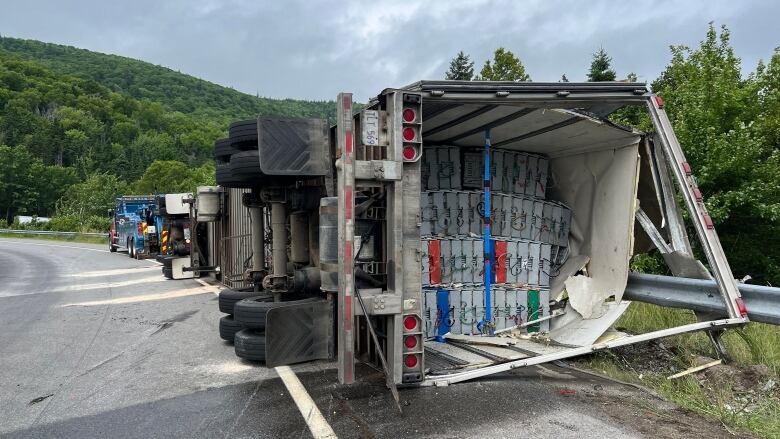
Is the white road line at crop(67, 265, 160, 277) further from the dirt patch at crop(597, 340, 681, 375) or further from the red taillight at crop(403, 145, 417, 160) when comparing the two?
the dirt patch at crop(597, 340, 681, 375)

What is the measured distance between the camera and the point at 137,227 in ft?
73.4

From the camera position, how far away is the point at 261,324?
5973 millimetres

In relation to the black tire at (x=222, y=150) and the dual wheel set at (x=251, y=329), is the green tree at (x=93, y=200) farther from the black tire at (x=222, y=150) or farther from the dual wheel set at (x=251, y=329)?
the dual wheel set at (x=251, y=329)

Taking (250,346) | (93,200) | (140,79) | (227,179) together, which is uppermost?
(140,79)

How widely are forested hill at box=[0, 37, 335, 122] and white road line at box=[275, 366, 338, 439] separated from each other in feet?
356

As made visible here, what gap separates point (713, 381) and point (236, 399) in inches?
175

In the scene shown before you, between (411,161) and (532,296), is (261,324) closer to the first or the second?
(411,161)

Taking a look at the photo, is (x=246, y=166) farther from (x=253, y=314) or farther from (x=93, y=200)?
(x=93, y=200)

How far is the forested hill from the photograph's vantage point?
11638 cm

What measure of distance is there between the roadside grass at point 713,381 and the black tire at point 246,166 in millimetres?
4378


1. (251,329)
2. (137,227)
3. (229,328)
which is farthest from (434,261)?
(137,227)

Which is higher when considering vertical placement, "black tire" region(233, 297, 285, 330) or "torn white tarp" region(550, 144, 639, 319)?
"torn white tarp" region(550, 144, 639, 319)

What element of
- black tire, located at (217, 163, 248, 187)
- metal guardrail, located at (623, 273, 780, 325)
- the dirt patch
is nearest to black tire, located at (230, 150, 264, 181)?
black tire, located at (217, 163, 248, 187)

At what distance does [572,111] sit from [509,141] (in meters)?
1.18
